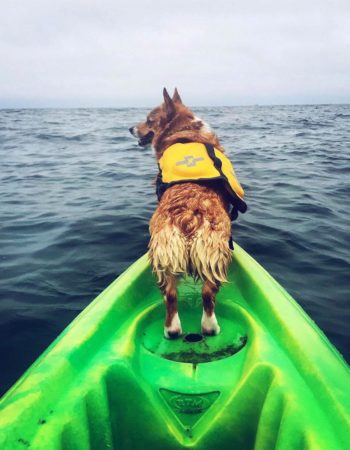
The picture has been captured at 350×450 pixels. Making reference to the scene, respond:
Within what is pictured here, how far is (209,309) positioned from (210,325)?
0.15 meters

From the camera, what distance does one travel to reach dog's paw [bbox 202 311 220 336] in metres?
3.16

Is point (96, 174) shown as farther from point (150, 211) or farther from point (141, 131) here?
point (141, 131)

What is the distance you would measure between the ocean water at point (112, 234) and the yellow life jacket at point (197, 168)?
1803mm

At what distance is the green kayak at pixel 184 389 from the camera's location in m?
1.94

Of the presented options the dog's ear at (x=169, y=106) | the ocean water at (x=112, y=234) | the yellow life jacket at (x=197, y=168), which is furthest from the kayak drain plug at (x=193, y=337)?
the dog's ear at (x=169, y=106)

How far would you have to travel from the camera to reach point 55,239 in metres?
6.50

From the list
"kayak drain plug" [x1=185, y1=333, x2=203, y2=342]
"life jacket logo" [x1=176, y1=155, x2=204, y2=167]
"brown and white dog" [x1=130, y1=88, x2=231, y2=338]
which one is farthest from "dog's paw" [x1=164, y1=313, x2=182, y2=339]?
"life jacket logo" [x1=176, y1=155, x2=204, y2=167]

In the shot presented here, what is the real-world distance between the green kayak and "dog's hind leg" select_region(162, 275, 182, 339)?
92mm

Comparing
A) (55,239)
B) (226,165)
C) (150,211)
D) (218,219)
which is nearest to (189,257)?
(218,219)

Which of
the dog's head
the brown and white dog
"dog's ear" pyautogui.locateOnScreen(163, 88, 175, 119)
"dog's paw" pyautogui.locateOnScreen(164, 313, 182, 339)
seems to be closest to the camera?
the brown and white dog

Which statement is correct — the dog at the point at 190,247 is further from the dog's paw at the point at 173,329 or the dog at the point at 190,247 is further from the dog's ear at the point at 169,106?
the dog's ear at the point at 169,106

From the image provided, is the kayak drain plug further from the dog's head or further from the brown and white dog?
the dog's head

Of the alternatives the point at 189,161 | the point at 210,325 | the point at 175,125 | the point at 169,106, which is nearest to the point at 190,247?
the point at 210,325

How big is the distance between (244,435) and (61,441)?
1160mm
